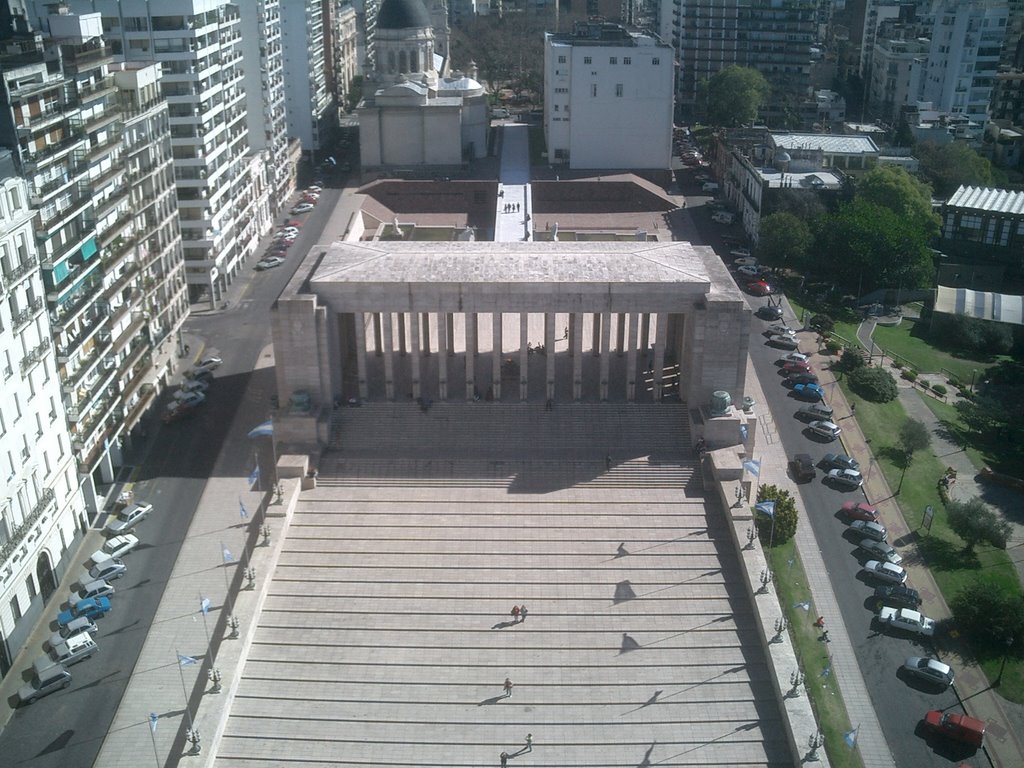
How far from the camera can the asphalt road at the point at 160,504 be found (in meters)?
52.3

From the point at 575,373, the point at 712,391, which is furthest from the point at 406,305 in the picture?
the point at 712,391

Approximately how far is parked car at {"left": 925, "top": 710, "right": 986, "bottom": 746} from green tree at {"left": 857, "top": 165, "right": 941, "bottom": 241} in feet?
234

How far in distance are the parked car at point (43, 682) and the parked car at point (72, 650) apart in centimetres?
78

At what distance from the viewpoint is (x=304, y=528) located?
6581 centimetres

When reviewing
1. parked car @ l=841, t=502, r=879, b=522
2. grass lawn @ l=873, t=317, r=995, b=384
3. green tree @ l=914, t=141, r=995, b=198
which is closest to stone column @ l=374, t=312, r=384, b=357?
parked car @ l=841, t=502, r=879, b=522

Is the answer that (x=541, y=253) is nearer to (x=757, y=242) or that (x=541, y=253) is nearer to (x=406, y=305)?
(x=406, y=305)

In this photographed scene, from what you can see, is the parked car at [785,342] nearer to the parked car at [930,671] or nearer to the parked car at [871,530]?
the parked car at [871,530]

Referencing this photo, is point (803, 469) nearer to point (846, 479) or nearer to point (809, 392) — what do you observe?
point (846, 479)

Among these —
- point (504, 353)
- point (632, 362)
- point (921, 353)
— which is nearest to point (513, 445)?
point (632, 362)

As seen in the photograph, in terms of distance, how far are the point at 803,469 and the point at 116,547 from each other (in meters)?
46.9

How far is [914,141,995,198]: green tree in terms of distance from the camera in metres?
130

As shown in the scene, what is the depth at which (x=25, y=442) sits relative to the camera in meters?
59.3

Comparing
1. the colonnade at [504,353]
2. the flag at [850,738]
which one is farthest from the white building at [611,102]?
the flag at [850,738]

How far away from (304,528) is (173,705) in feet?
48.5
